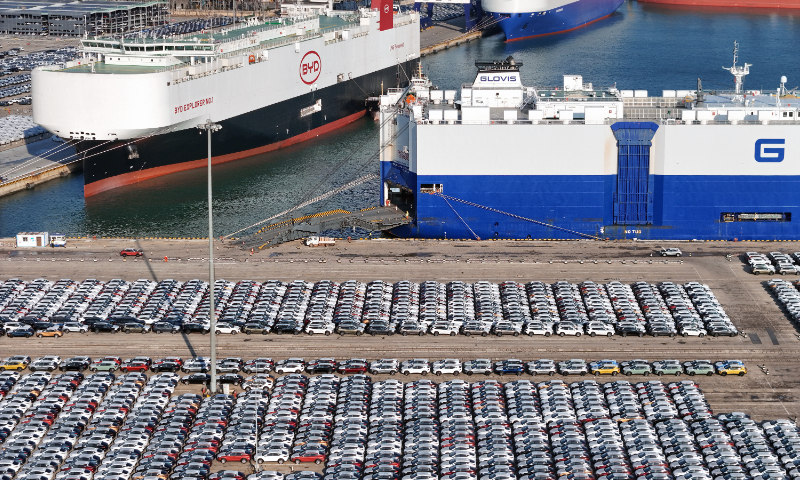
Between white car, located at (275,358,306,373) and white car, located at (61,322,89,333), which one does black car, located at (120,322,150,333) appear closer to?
white car, located at (61,322,89,333)

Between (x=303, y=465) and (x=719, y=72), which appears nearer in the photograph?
(x=303, y=465)

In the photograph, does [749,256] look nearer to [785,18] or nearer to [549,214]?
[549,214]

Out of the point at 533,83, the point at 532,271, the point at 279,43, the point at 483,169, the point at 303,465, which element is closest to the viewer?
the point at 303,465

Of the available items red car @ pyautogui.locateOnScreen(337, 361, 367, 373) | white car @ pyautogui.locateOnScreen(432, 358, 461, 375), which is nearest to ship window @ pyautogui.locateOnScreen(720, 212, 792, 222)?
white car @ pyautogui.locateOnScreen(432, 358, 461, 375)

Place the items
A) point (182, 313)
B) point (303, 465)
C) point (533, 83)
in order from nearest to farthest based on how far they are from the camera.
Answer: point (303, 465) → point (182, 313) → point (533, 83)

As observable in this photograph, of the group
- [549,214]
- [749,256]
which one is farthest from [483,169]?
[749,256]

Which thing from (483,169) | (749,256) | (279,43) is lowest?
(749,256)
